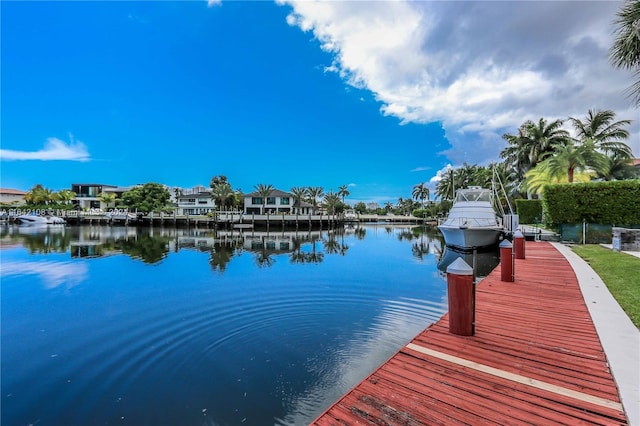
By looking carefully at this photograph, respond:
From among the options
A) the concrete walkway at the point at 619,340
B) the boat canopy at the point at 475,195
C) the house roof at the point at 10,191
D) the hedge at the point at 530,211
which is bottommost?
the concrete walkway at the point at 619,340

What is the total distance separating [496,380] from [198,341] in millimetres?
5997

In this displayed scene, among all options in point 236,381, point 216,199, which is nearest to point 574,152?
point 236,381

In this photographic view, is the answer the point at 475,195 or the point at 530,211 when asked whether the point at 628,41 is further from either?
the point at 530,211

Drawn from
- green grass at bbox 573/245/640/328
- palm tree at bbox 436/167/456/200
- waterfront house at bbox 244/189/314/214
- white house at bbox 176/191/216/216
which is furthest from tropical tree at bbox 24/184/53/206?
green grass at bbox 573/245/640/328

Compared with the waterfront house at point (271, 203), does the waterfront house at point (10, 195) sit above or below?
above

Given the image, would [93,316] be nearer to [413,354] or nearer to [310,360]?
[310,360]

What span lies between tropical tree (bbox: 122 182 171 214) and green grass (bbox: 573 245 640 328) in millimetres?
75616

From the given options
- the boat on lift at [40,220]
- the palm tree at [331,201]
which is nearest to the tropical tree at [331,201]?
the palm tree at [331,201]

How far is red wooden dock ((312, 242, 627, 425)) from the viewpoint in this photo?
10.4 feet

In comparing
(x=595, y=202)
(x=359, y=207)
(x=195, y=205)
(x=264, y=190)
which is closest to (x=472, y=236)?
(x=595, y=202)

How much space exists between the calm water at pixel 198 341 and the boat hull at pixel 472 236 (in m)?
4.74

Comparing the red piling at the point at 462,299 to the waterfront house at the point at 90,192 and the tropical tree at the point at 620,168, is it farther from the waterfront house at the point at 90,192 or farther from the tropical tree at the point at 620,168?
the waterfront house at the point at 90,192

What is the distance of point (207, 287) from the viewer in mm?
12664

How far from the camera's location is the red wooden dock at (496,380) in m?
3.18
